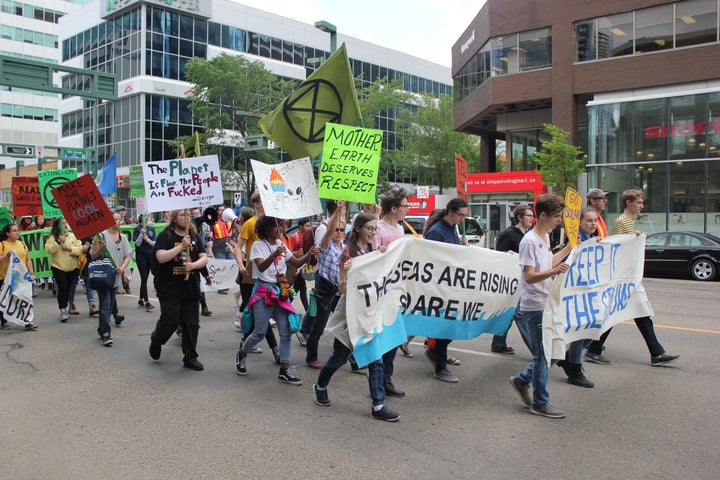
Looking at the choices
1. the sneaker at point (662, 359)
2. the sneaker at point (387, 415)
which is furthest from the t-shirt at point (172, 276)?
the sneaker at point (662, 359)

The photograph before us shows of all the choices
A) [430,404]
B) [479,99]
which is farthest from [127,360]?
[479,99]

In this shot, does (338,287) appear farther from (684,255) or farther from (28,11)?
(28,11)

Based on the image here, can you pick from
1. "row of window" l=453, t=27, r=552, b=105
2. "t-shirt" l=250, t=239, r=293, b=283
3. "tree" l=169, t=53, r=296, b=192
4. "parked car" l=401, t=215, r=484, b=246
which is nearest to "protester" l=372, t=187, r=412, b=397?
"t-shirt" l=250, t=239, r=293, b=283

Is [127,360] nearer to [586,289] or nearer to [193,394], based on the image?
[193,394]

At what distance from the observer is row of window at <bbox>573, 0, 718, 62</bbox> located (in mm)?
24578

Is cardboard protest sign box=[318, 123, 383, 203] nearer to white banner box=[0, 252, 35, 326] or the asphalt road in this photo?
the asphalt road

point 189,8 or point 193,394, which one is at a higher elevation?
point 189,8

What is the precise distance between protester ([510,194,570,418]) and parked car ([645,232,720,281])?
12687mm

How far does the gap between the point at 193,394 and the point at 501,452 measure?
2959 millimetres

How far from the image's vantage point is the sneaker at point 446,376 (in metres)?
6.00

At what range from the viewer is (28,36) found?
73250 mm

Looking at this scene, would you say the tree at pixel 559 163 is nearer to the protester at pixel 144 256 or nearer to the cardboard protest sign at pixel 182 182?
the protester at pixel 144 256

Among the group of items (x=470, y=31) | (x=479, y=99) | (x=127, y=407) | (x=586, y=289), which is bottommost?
(x=127, y=407)

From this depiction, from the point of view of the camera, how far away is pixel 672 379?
237 inches
